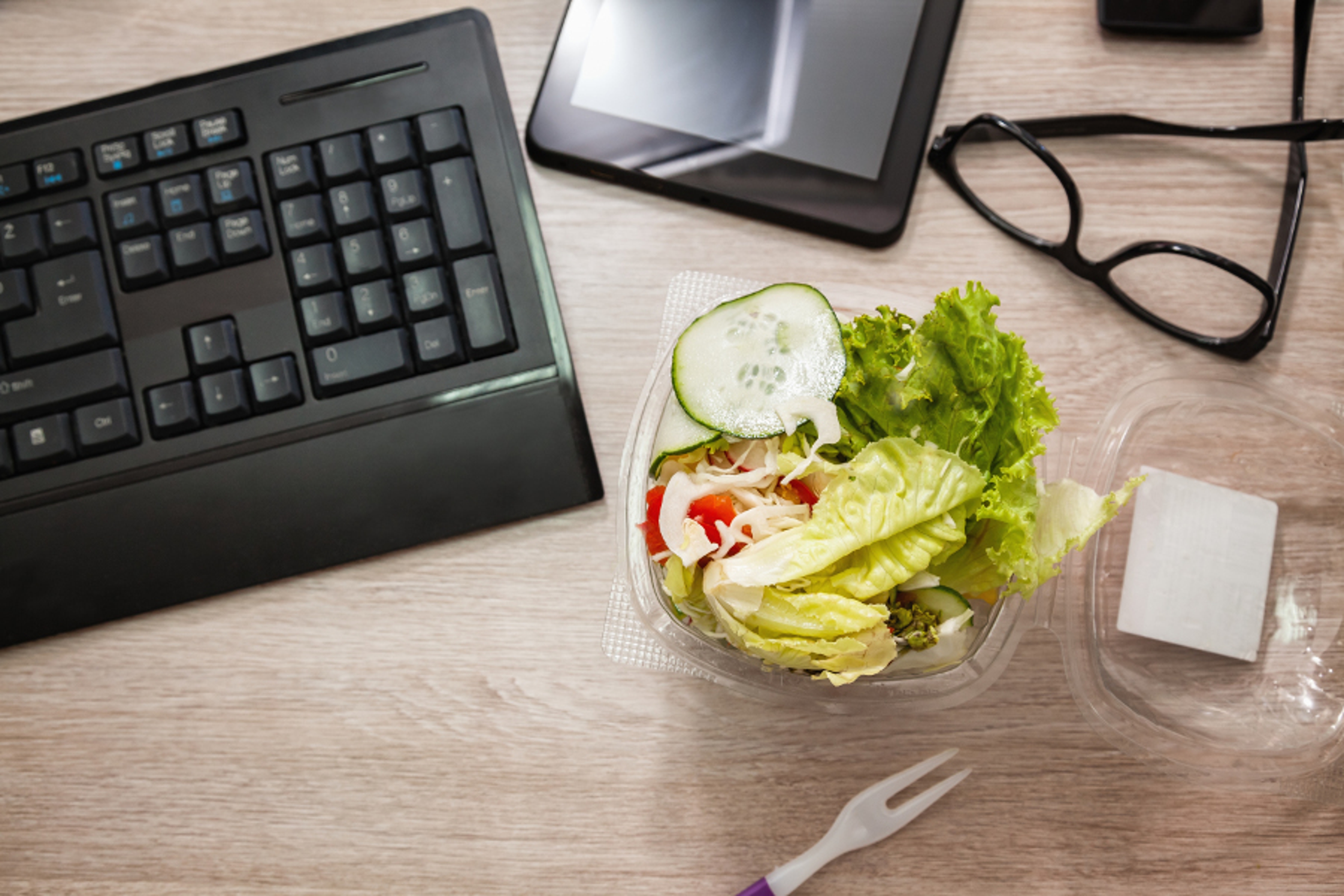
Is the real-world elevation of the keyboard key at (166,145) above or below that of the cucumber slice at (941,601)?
above

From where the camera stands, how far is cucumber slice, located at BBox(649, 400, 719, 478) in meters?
0.65

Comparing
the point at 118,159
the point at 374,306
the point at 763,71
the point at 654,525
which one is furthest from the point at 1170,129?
Answer: the point at 118,159

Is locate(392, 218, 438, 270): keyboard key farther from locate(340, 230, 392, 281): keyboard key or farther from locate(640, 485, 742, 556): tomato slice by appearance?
locate(640, 485, 742, 556): tomato slice

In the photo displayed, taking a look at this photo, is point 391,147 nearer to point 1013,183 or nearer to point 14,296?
point 14,296

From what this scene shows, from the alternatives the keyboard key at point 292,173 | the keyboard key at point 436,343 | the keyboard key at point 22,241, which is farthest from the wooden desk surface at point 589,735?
the keyboard key at point 22,241

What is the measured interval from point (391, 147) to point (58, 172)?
0.93ft

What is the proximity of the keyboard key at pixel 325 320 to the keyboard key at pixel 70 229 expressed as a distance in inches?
7.7

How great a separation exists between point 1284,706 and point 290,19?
1099 mm

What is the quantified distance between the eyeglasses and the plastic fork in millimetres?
453

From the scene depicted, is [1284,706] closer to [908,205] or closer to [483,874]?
[908,205]

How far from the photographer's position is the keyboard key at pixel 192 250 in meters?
0.72

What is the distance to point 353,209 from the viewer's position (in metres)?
0.73

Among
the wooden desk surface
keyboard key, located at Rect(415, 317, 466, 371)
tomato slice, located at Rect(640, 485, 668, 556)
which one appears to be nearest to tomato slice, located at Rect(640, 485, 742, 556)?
tomato slice, located at Rect(640, 485, 668, 556)

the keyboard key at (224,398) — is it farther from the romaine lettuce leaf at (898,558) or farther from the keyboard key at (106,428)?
the romaine lettuce leaf at (898,558)
